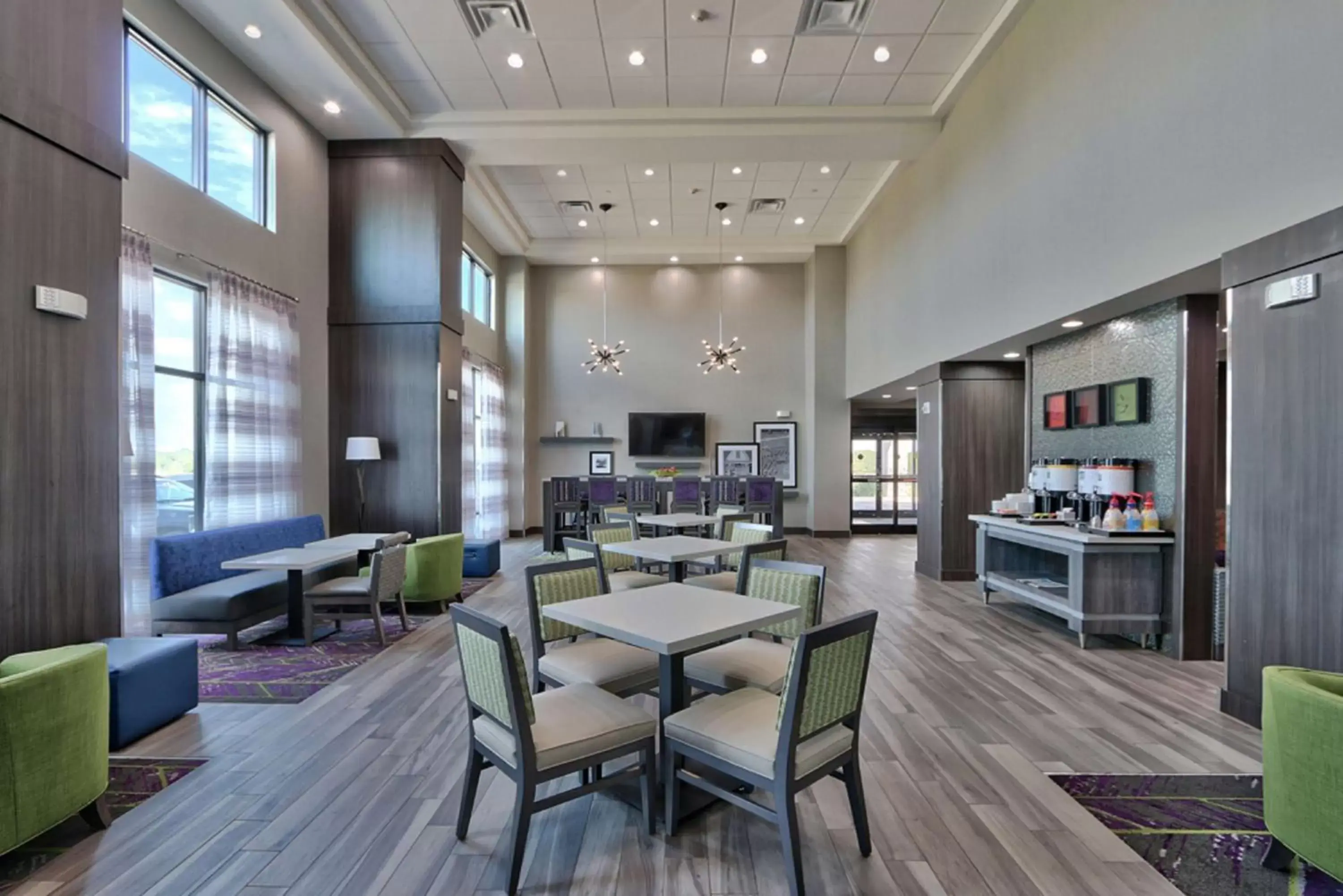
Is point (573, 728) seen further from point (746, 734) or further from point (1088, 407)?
point (1088, 407)

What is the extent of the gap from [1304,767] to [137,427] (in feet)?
21.5

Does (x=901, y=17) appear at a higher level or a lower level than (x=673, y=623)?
higher

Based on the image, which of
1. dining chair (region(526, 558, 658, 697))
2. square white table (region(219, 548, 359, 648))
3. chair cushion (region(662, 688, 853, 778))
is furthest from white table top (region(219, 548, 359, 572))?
chair cushion (region(662, 688, 853, 778))

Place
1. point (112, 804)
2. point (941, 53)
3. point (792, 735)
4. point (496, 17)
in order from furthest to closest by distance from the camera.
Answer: point (941, 53) < point (496, 17) < point (112, 804) < point (792, 735)

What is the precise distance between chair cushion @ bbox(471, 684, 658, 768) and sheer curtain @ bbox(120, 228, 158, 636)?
3.86 m

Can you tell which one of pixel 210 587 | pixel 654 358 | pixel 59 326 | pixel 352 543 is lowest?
pixel 210 587

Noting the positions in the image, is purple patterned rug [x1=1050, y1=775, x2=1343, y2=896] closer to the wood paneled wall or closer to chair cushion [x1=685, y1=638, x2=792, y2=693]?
chair cushion [x1=685, y1=638, x2=792, y2=693]

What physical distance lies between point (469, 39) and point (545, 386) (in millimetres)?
7077

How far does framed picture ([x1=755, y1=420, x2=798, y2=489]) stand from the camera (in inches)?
484

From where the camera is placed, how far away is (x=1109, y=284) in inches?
177

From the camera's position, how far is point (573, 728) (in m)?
2.27

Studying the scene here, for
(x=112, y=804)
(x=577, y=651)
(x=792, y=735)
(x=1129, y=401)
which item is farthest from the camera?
(x=1129, y=401)

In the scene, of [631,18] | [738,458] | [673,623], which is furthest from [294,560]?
[738,458]

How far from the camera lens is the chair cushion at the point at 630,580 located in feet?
15.8
